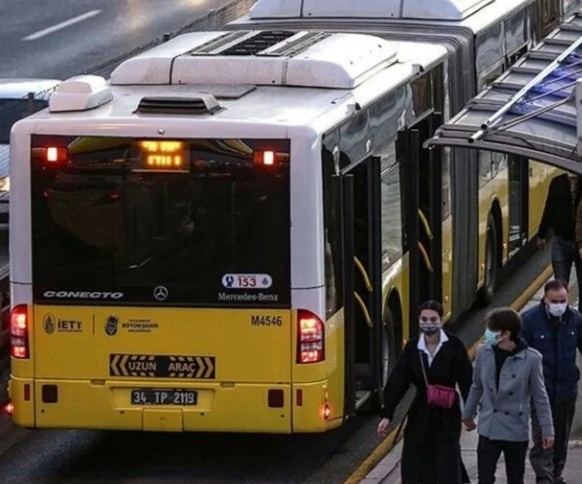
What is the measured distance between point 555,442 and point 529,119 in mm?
2253

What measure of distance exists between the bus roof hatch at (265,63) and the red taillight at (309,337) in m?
2.06

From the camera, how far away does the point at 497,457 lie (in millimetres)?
13062

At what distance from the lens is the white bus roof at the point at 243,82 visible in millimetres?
14586

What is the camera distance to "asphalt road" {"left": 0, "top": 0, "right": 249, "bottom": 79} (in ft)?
113

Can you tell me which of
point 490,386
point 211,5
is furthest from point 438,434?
point 211,5

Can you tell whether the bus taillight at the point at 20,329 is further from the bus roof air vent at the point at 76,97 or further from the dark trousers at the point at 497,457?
the dark trousers at the point at 497,457

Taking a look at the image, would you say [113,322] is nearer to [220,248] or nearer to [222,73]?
[220,248]

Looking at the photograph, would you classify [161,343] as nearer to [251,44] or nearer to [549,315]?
[549,315]

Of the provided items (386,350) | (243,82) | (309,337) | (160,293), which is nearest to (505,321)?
(309,337)

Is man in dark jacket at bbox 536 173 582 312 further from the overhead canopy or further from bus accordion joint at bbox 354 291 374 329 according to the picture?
bus accordion joint at bbox 354 291 374 329

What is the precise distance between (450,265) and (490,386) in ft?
20.0

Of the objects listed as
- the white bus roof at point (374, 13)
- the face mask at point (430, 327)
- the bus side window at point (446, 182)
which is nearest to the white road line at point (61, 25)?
the white bus roof at point (374, 13)

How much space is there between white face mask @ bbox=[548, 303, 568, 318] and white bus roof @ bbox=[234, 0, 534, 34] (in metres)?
6.27

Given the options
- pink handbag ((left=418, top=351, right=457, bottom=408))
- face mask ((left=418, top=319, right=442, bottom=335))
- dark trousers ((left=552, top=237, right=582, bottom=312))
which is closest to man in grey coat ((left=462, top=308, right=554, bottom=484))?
pink handbag ((left=418, top=351, right=457, bottom=408))
